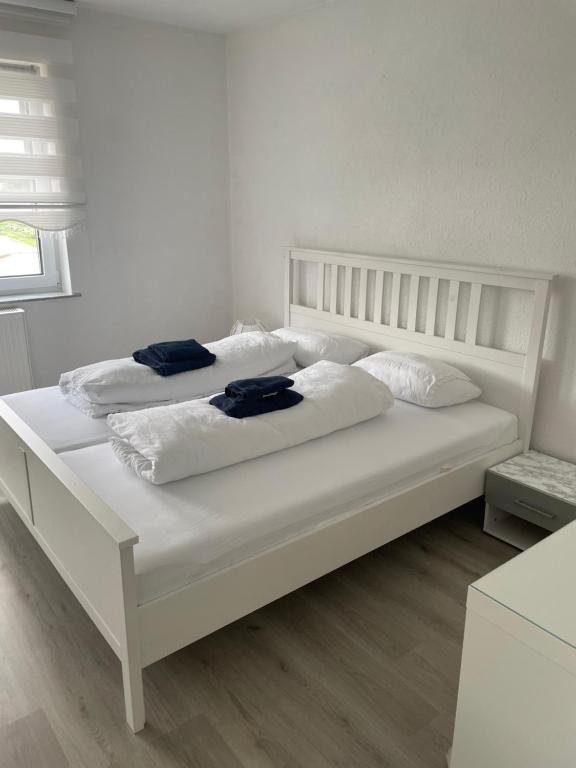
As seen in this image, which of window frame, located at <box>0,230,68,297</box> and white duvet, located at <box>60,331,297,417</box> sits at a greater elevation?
window frame, located at <box>0,230,68,297</box>

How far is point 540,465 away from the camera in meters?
2.55

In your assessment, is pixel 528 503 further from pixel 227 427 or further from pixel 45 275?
pixel 45 275

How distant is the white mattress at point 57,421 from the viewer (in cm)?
232

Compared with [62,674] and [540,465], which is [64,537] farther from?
[540,465]

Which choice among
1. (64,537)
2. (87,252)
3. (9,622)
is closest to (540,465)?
(64,537)

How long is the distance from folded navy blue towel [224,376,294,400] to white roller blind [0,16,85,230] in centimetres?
181

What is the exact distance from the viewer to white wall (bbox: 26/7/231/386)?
11.5ft

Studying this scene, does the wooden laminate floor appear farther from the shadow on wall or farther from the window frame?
the window frame

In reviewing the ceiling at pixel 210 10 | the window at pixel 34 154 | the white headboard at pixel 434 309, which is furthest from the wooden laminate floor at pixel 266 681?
the ceiling at pixel 210 10

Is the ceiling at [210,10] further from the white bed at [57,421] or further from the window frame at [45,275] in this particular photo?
the white bed at [57,421]

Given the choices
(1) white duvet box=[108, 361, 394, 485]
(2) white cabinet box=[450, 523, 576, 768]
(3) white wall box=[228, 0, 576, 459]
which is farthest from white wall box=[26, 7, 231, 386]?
(2) white cabinet box=[450, 523, 576, 768]

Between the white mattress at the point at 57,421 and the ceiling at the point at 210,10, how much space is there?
6.93ft

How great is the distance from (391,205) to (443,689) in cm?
223

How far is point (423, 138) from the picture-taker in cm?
288
